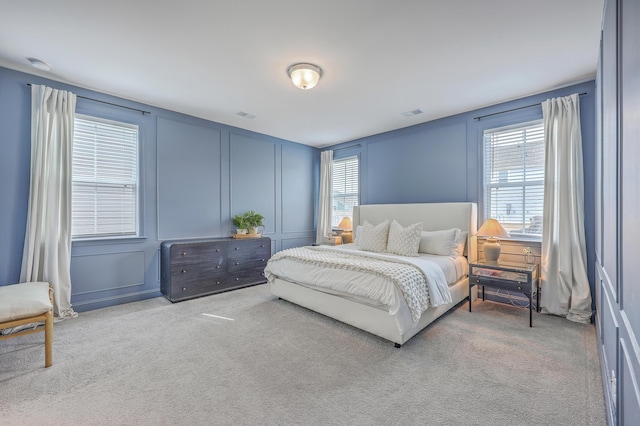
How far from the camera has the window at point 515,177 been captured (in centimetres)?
359

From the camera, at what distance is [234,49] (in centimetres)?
259

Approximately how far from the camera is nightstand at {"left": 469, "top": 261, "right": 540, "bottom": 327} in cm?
301

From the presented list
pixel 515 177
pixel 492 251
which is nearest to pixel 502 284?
pixel 492 251

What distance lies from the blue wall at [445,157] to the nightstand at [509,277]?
2.05 ft

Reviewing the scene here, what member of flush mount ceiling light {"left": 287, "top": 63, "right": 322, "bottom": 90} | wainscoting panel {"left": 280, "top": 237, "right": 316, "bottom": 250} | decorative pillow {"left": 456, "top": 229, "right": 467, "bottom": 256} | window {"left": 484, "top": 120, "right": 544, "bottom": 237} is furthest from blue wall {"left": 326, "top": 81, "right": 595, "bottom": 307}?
flush mount ceiling light {"left": 287, "top": 63, "right": 322, "bottom": 90}

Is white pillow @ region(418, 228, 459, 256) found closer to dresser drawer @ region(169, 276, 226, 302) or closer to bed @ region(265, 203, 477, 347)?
bed @ region(265, 203, 477, 347)

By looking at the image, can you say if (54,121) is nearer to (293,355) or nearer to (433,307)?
(293,355)

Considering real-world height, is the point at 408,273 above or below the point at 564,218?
below

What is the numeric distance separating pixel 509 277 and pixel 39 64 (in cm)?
544

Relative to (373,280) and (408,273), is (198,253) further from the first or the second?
(408,273)

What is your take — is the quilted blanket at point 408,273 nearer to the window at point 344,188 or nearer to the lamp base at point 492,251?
the lamp base at point 492,251

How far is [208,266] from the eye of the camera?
13.6 ft

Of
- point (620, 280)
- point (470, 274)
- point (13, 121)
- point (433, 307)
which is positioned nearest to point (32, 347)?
point (13, 121)

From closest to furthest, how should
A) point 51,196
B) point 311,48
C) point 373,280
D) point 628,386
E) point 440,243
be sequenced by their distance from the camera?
1. point 628,386
2. point 311,48
3. point 373,280
4. point 51,196
5. point 440,243
